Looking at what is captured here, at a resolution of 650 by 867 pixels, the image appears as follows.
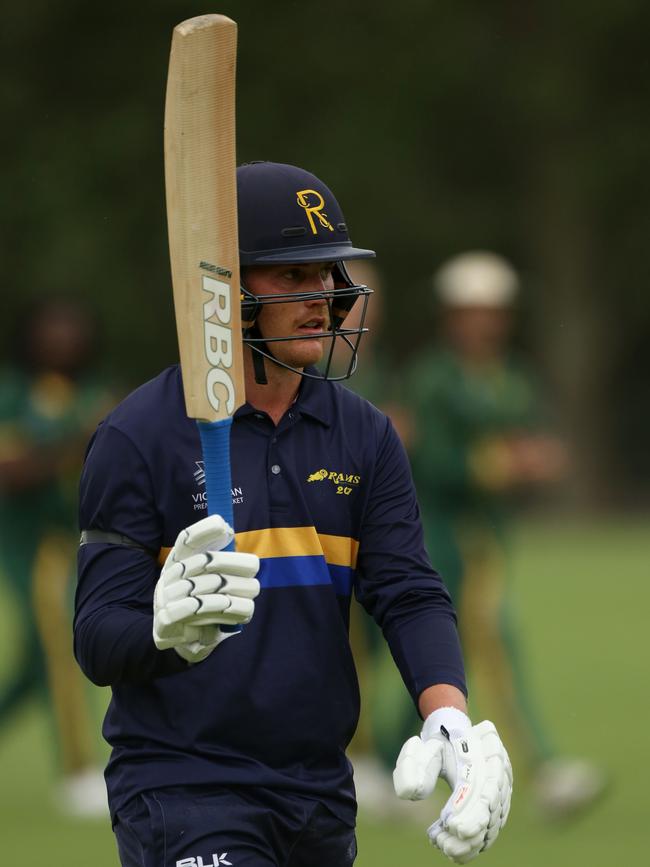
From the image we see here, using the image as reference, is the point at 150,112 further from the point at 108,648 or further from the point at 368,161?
the point at 108,648

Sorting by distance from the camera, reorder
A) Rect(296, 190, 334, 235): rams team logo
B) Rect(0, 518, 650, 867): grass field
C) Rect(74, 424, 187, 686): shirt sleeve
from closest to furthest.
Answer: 1. Rect(74, 424, 187, 686): shirt sleeve
2. Rect(296, 190, 334, 235): rams team logo
3. Rect(0, 518, 650, 867): grass field

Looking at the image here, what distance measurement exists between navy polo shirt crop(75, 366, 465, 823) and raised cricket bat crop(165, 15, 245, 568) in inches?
9.4

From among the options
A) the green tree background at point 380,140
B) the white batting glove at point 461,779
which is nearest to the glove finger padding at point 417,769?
the white batting glove at point 461,779

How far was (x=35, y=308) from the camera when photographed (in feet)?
31.0

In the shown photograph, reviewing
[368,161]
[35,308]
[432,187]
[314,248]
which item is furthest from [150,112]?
[314,248]

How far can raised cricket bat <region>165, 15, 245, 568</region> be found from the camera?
3.67 metres

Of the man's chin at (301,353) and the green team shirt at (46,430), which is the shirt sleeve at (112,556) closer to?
the man's chin at (301,353)

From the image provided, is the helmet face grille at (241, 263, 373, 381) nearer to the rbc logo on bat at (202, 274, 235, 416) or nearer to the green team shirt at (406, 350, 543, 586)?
the rbc logo on bat at (202, 274, 235, 416)

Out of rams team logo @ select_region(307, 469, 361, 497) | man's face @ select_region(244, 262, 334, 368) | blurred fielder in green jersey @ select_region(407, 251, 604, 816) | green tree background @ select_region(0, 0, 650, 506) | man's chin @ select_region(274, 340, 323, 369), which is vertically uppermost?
man's face @ select_region(244, 262, 334, 368)

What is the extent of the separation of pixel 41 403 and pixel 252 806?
5231mm

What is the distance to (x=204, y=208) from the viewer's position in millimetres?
3734

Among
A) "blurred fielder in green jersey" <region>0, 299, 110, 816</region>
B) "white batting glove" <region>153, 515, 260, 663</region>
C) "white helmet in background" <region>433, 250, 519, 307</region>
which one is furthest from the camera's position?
"white helmet in background" <region>433, 250, 519, 307</region>

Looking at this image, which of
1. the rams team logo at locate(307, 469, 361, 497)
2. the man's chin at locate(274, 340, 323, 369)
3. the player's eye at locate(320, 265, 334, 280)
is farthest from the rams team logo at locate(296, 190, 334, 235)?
the rams team logo at locate(307, 469, 361, 497)

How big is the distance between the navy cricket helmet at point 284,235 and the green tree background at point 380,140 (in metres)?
22.9
